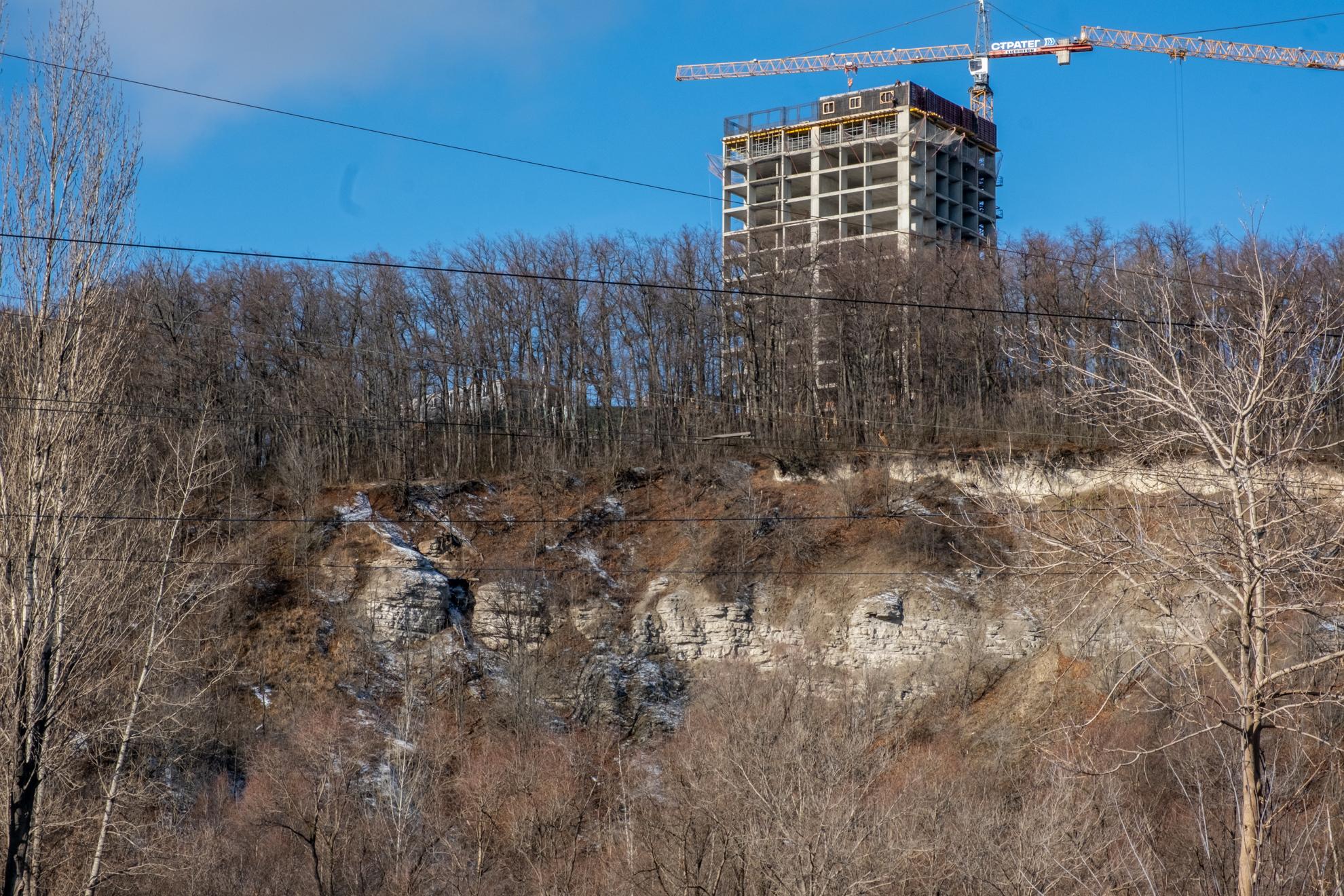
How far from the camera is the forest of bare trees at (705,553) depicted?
11953 millimetres

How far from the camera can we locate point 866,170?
8650cm

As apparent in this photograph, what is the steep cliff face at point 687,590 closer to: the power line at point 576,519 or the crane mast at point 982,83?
the power line at point 576,519

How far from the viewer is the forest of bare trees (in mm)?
11953

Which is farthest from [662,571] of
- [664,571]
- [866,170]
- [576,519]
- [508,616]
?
[866,170]

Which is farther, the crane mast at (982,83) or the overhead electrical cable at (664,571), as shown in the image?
the crane mast at (982,83)

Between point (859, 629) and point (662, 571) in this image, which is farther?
point (662, 571)

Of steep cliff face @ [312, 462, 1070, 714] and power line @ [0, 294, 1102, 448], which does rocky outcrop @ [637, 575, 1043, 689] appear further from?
power line @ [0, 294, 1102, 448]

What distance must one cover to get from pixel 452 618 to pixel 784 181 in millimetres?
55971

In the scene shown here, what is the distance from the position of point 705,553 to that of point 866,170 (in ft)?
163

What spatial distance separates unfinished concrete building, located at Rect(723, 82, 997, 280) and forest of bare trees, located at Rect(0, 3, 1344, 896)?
28004 mm

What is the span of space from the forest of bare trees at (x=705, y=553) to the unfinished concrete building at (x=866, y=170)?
28004 mm

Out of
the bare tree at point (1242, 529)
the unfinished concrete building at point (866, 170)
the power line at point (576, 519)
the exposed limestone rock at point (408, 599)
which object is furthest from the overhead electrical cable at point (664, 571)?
the unfinished concrete building at point (866, 170)

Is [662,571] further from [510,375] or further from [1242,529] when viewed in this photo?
[1242,529]

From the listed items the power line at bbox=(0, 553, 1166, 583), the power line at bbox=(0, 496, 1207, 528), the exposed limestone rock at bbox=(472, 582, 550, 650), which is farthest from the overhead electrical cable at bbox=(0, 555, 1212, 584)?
the power line at bbox=(0, 496, 1207, 528)
